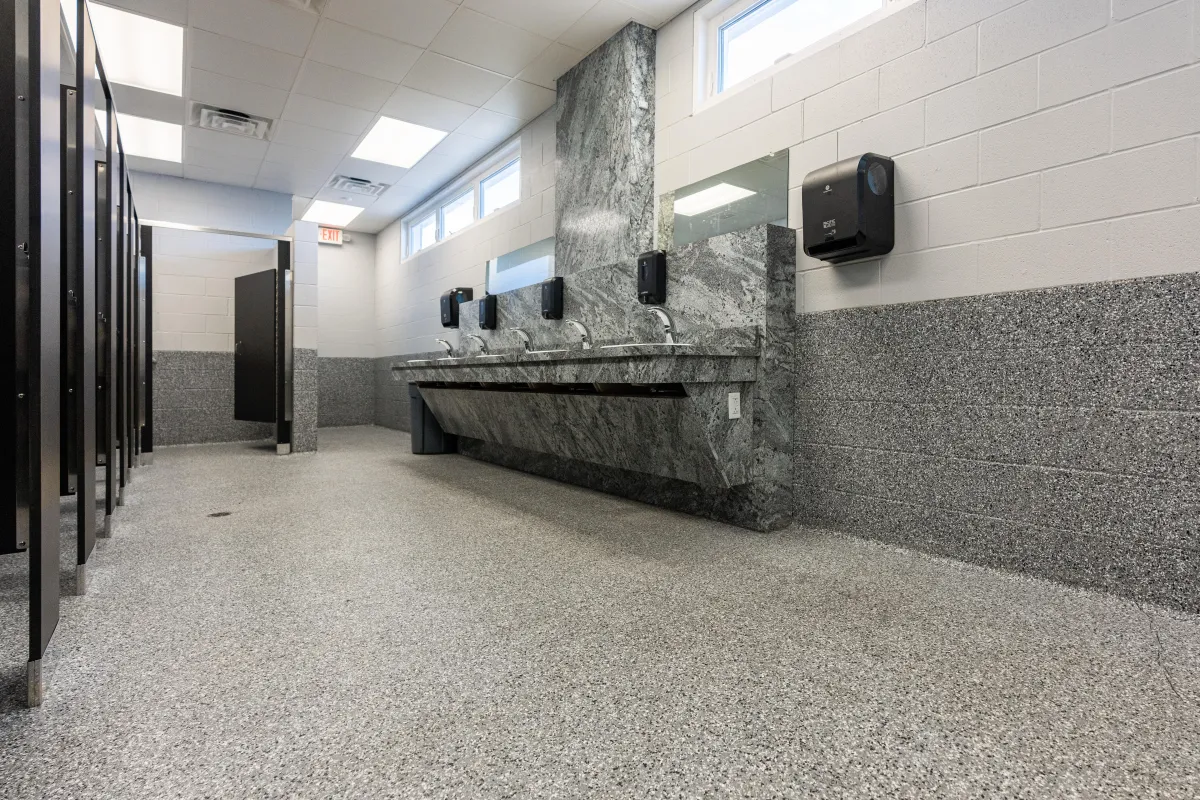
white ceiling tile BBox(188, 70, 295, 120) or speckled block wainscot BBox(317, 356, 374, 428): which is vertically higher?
white ceiling tile BBox(188, 70, 295, 120)

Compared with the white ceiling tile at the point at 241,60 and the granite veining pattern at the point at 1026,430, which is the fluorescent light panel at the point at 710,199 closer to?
the granite veining pattern at the point at 1026,430

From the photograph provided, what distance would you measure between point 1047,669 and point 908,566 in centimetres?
75

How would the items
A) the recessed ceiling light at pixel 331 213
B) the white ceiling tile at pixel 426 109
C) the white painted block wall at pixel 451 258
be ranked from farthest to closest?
the recessed ceiling light at pixel 331 213
the white painted block wall at pixel 451 258
the white ceiling tile at pixel 426 109

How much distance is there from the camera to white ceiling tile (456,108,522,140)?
478cm

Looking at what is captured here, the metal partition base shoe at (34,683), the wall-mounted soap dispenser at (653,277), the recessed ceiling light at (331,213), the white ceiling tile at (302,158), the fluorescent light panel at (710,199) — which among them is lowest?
the metal partition base shoe at (34,683)

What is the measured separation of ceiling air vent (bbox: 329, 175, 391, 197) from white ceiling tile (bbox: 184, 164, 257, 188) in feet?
2.50

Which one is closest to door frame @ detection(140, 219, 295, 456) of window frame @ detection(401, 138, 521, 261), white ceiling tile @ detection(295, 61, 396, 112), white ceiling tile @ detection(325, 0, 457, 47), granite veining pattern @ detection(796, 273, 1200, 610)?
white ceiling tile @ detection(295, 61, 396, 112)

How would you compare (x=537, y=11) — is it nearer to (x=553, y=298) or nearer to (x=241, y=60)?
(x=553, y=298)

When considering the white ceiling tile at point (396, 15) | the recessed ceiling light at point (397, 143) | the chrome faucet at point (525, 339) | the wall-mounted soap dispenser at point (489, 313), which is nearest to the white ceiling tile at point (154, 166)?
the recessed ceiling light at point (397, 143)

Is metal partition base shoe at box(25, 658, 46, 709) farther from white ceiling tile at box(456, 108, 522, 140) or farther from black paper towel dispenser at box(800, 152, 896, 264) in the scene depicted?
white ceiling tile at box(456, 108, 522, 140)

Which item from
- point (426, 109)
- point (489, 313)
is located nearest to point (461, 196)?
point (426, 109)

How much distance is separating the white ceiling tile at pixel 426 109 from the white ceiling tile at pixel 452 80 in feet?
0.28

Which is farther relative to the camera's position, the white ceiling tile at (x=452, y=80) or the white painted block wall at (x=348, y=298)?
the white painted block wall at (x=348, y=298)

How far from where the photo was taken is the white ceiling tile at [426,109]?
4.44m
